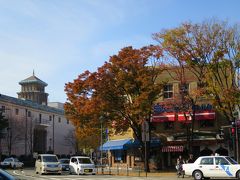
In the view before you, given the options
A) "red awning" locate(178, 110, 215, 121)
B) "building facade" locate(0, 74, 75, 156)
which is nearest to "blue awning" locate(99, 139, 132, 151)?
"red awning" locate(178, 110, 215, 121)

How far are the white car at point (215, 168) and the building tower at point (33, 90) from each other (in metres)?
108

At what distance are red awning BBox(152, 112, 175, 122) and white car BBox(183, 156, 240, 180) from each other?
17.5 meters

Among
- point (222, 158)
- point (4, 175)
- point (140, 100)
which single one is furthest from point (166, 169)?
point (4, 175)

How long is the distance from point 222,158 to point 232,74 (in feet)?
40.6

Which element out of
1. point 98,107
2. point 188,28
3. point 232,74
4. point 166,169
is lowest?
point 166,169

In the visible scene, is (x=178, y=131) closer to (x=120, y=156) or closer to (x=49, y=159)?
(x=120, y=156)

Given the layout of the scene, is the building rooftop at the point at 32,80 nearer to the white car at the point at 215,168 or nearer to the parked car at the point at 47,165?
the parked car at the point at 47,165

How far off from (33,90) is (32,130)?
4752 cm

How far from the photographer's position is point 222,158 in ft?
102

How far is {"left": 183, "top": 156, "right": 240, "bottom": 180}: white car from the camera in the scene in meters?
30.2

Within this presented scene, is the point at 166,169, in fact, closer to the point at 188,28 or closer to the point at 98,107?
the point at 98,107

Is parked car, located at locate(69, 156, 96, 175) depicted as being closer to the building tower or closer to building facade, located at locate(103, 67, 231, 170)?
building facade, located at locate(103, 67, 231, 170)

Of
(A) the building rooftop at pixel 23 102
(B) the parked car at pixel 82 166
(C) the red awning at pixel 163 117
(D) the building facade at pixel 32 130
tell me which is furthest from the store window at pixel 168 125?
(A) the building rooftop at pixel 23 102

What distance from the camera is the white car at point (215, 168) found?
30.2 meters
